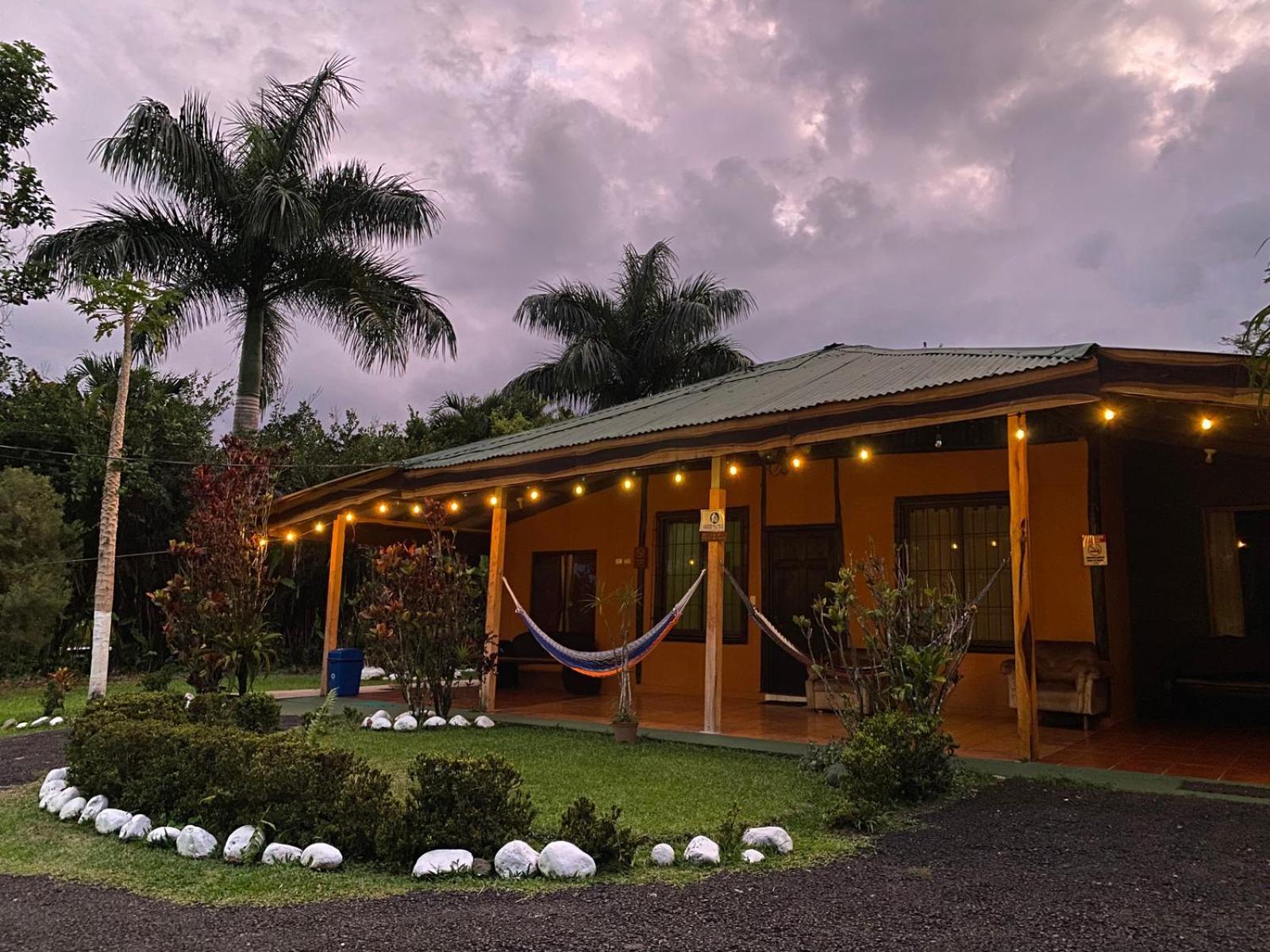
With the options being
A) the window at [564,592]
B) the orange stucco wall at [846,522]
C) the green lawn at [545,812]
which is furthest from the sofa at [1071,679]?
the window at [564,592]

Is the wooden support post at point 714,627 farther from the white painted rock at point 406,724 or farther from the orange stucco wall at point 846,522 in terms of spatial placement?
the white painted rock at point 406,724

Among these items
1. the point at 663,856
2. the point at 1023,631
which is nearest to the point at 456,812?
the point at 663,856

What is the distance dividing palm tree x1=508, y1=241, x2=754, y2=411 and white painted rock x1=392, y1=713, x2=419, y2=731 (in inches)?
477

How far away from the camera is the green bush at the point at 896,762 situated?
4.26 m

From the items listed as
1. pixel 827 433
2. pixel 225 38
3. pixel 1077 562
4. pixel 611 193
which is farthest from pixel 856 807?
pixel 611 193

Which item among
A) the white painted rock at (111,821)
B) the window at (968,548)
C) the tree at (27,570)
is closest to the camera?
the white painted rock at (111,821)

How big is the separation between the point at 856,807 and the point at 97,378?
13727 millimetres

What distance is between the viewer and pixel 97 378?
1348cm

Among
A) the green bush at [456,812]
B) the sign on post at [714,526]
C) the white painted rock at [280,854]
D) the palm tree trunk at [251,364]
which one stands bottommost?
the white painted rock at [280,854]

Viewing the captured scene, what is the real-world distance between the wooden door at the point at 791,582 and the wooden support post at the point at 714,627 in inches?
98.6

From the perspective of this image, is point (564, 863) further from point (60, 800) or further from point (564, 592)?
point (564, 592)

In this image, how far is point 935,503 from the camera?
27.1 ft

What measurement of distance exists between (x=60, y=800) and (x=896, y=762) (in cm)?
415

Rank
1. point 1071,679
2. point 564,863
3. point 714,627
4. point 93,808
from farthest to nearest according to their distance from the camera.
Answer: point 1071,679 < point 714,627 < point 93,808 < point 564,863
